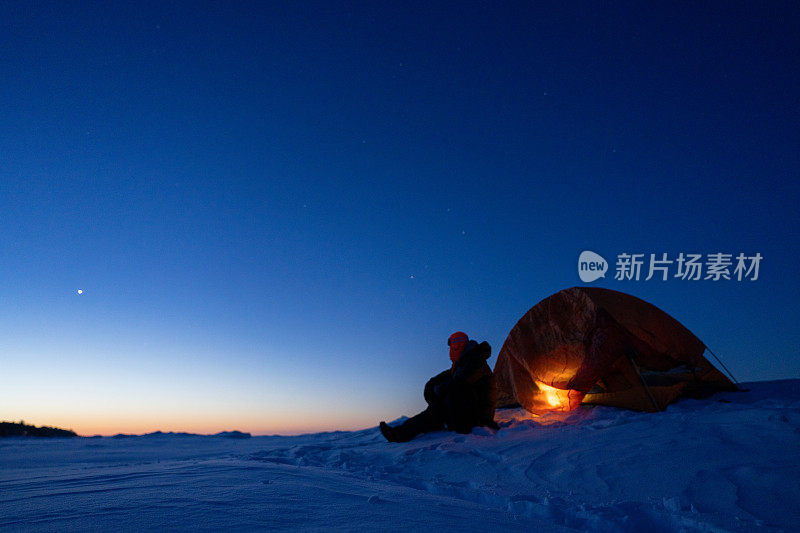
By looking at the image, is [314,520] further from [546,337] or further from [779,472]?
[546,337]

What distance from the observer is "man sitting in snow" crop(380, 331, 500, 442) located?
561 cm

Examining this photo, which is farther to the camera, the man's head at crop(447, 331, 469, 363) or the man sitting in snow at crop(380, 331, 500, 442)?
the man's head at crop(447, 331, 469, 363)

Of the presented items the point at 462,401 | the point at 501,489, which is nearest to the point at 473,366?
the point at 462,401

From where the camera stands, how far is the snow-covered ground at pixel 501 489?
5.53 ft

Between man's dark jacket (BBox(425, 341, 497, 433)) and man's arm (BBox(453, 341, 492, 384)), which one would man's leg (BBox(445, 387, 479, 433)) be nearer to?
man's dark jacket (BBox(425, 341, 497, 433))

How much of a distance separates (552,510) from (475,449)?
83.8 inches

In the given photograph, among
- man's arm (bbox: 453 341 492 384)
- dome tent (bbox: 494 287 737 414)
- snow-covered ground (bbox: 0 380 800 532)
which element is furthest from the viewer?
dome tent (bbox: 494 287 737 414)

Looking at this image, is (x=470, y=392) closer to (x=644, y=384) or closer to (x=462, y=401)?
(x=462, y=401)

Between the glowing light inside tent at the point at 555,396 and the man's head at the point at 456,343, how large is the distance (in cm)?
202

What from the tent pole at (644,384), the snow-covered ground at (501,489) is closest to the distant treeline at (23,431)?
the snow-covered ground at (501,489)

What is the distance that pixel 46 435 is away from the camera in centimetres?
1091

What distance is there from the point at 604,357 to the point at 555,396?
3.75 ft

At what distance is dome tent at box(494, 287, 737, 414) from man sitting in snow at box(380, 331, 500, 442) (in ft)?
5.76

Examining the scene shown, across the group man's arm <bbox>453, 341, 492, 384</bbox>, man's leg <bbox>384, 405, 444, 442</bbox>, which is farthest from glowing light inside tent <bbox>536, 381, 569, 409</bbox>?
man's leg <bbox>384, 405, 444, 442</bbox>
